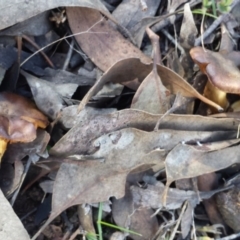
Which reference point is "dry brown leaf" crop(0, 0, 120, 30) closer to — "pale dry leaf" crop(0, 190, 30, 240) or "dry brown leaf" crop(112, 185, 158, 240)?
"pale dry leaf" crop(0, 190, 30, 240)

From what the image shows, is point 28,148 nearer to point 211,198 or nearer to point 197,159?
point 197,159

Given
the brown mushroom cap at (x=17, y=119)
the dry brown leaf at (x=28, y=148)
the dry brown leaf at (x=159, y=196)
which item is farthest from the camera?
the dry brown leaf at (x=159, y=196)

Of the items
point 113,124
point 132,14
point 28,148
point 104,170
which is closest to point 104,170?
point 104,170

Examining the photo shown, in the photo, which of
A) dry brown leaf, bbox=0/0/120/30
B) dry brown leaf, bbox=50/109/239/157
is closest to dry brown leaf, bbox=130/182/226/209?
dry brown leaf, bbox=50/109/239/157

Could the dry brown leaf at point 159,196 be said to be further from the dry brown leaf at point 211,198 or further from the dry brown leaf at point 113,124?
the dry brown leaf at point 113,124

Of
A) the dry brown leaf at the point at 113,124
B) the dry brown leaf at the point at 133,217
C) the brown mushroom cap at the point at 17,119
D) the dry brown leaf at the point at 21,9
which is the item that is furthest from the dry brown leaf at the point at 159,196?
the dry brown leaf at the point at 21,9
